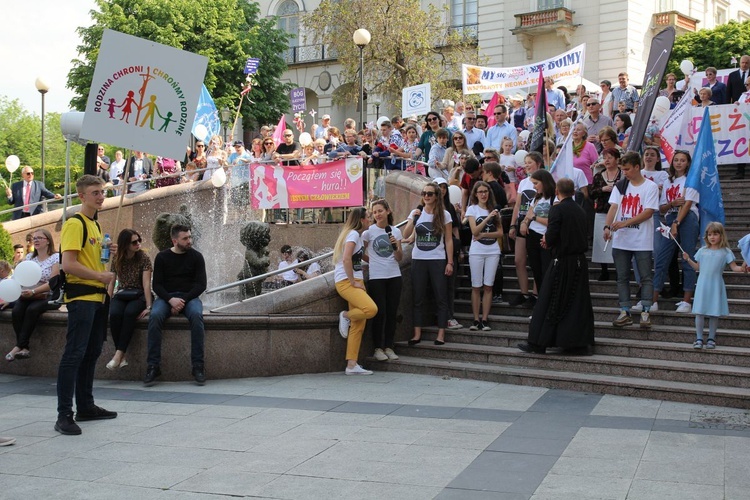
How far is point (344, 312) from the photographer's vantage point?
34.6 feet

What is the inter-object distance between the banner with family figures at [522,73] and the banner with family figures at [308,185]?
5.85 m

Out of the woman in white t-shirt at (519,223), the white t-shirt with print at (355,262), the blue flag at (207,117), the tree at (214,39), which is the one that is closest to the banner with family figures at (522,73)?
the blue flag at (207,117)

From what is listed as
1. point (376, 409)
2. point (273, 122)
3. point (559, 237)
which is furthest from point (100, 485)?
point (273, 122)

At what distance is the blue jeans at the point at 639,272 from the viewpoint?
33.5 ft

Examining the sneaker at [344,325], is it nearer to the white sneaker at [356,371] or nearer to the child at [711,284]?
the white sneaker at [356,371]

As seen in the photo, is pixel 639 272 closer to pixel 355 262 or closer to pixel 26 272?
pixel 355 262

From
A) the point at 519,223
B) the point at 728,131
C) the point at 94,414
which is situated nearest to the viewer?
the point at 94,414

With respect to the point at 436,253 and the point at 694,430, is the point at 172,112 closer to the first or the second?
the point at 436,253

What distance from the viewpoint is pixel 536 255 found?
11258 millimetres

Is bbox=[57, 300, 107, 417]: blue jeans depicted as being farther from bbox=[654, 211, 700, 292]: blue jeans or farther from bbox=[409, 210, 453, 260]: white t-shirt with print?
bbox=[654, 211, 700, 292]: blue jeans

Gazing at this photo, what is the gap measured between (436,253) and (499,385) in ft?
6.86

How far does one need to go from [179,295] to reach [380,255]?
2346mm

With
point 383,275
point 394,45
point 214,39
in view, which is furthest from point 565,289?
point 214,39

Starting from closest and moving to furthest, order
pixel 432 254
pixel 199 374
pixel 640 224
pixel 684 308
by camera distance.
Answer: pixel 199 374 < pixel 640 224 < pixel 684 308 < pixel 432 254
